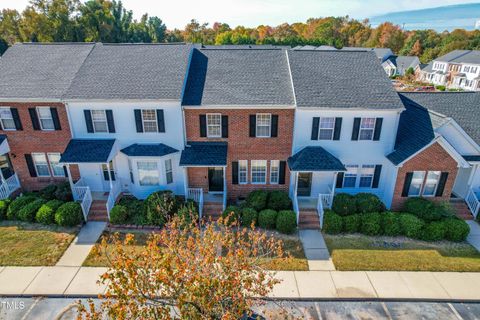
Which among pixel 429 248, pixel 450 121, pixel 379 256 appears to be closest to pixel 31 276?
pixel 379 256

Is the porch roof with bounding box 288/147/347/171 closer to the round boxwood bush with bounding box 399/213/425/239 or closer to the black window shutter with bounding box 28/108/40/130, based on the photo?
the round boxwood bush with bounding box 399/213/425/239

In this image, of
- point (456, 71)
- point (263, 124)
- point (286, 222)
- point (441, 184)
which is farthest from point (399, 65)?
point (286, 222)

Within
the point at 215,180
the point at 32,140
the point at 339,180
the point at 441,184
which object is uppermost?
the point at 32,140

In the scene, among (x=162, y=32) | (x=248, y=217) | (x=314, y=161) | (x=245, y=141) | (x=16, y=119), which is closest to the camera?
(x=248, y=217)

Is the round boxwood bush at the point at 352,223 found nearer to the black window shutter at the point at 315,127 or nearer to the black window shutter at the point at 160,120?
the black window shutter at the point at 315,127

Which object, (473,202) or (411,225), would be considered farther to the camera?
(473,202)

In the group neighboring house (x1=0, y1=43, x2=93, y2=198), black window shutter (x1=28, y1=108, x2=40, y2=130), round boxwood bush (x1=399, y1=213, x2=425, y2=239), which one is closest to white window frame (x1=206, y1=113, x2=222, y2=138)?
neighboring house (x1=0, y1=43, x2=93, y2=198)

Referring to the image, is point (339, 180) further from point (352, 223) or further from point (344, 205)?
point (352, 223)

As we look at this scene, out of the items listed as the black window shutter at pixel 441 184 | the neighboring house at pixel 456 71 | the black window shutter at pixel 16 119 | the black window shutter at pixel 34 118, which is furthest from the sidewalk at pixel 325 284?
the neighboring house at pixel 456 71
